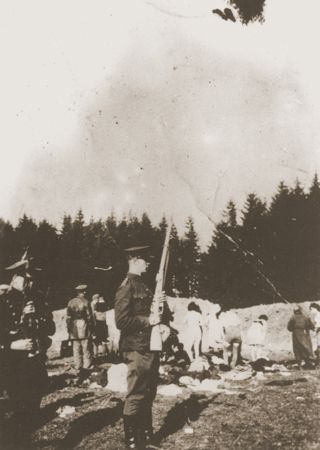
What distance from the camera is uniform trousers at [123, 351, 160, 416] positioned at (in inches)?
231

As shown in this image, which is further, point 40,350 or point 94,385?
point 94,385

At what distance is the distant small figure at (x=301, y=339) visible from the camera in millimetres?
15812

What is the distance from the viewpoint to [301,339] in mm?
16000

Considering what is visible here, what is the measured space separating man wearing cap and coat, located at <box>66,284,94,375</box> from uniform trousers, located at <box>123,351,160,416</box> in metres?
6.33

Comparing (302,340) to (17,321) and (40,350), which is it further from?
(17,321)

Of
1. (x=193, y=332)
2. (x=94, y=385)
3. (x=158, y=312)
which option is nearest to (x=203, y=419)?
(x=158, y=312)

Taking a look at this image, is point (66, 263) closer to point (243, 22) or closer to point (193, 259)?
point (193, 259)

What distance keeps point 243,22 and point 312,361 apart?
13.6 metres

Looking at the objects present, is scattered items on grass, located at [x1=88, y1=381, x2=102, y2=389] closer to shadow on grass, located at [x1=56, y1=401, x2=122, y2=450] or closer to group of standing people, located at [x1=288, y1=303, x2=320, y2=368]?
shadow on grass, located at [x1=56, y1=401, x2=122, y2=450]

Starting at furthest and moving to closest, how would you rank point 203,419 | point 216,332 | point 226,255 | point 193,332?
point 226,255 < point 216,332 < point 193,332 < point 203,419

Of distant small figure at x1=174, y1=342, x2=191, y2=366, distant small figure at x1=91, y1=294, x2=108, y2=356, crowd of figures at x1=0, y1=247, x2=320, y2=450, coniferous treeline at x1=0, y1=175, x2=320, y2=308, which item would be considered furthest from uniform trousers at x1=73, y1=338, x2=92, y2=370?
coniferous treeline at x1=0, y1=175, x2=320, y2=308

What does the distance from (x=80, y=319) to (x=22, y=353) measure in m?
6.52

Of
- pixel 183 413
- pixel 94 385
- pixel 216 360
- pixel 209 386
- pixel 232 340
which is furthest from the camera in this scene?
pixel 216 360

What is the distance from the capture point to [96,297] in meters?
17.8
